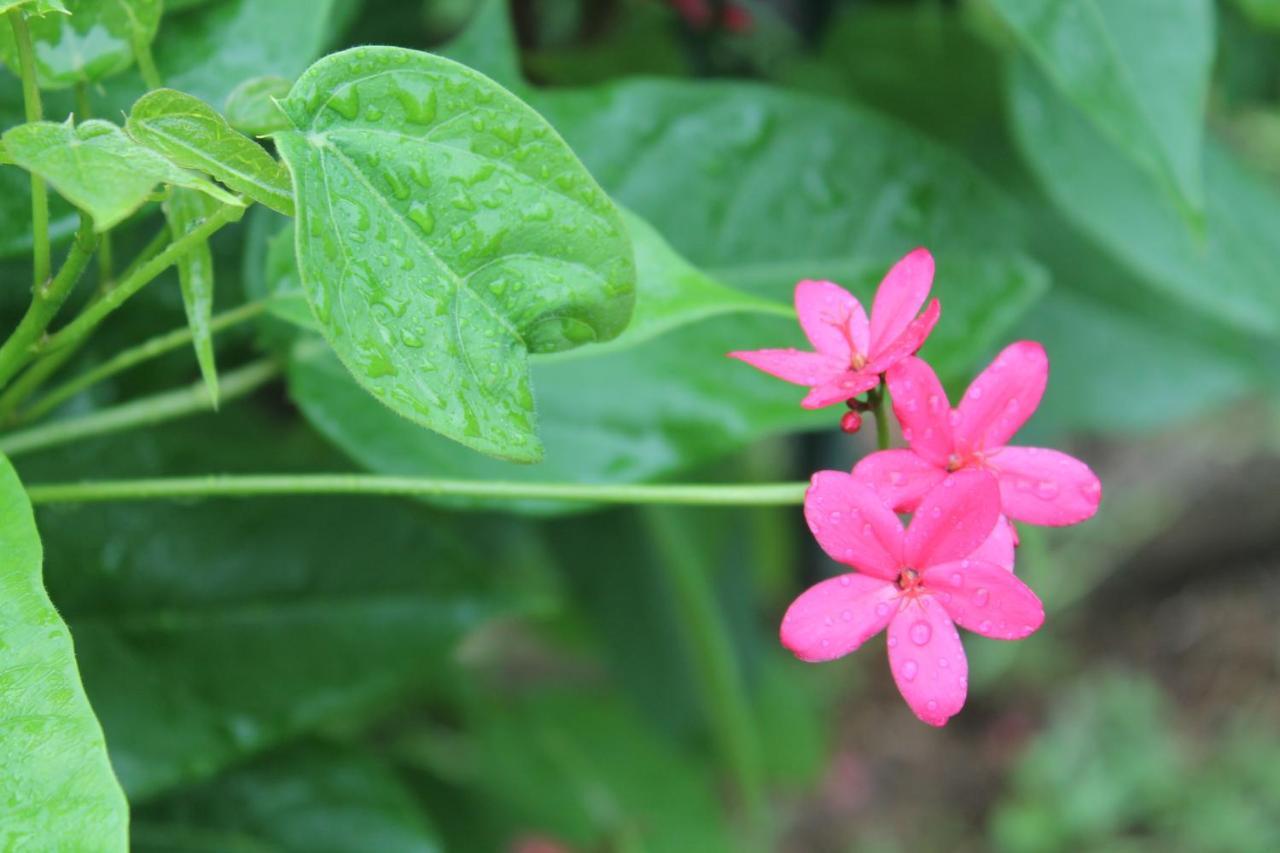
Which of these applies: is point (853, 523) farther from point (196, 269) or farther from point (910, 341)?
point (196, 269)

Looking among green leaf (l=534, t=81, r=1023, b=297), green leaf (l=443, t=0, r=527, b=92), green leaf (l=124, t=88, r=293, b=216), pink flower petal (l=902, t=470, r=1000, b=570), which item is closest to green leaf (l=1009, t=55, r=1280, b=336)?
green leaf (l=534, t=81, r=1023, b=297)

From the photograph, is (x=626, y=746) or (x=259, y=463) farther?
(x=626, y=746)

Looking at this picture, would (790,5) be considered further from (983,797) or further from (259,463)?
(983,797)

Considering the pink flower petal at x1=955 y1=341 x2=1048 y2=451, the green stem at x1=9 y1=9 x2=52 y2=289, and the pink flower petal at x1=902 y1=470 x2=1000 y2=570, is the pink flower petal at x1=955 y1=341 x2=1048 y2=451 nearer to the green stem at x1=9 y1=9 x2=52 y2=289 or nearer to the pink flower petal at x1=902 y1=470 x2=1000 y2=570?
the pink flower petal at x1=902 y1=470 x2=1000 y2=570

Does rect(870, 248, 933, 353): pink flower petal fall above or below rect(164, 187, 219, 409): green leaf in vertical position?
below

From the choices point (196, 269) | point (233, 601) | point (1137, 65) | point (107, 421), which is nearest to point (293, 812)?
point (233, 601)

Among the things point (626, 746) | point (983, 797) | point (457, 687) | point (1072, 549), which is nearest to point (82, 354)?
point (457, 687)

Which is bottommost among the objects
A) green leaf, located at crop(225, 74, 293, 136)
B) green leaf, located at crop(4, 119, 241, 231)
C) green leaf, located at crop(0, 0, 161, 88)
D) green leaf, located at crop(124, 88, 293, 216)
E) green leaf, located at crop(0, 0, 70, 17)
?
green leaf, located at crop(225, 74, 293, 136)

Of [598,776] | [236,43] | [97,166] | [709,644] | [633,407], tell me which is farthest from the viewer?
[598,776]
